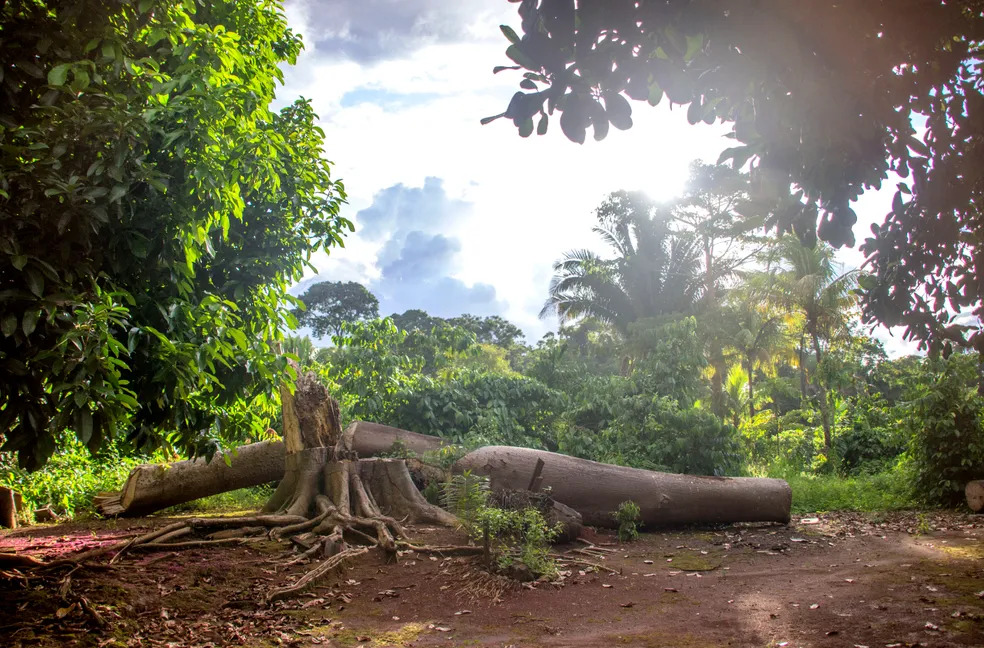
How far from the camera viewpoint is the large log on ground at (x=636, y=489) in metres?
8.49

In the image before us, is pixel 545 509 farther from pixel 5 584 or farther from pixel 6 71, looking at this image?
pixel 6 71

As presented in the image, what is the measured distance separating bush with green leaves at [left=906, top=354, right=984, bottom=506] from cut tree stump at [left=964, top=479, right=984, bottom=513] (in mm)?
309

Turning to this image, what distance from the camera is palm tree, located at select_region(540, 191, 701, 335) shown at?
90.7ft

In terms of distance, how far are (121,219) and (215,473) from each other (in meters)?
6.40

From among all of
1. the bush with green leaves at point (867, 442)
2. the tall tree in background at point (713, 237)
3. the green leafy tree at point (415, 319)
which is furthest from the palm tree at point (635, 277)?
→ the green leafy tree at point (415, 319)

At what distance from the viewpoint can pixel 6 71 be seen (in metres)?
4.02

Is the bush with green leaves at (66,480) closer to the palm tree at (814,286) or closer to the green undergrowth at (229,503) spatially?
the green undergrowth at (229,503)

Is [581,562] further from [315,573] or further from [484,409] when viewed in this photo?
[484,409]

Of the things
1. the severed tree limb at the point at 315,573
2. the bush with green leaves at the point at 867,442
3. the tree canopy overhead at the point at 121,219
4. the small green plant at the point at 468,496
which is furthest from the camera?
the bush with green leaves at the point at 867,442

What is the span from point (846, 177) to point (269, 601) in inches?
203

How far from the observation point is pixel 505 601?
17.9 ft

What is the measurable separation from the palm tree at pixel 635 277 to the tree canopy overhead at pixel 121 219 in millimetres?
23620

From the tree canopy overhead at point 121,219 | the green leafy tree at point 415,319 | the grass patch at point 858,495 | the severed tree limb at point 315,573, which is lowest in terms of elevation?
the grass patch at point 858,495

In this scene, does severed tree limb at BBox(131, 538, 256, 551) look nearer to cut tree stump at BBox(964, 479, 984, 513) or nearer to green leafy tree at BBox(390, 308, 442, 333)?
cut tree stump at BBox(964, 479, 984, 513)
